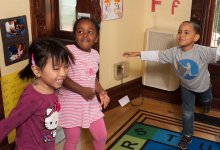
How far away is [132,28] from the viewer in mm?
2812

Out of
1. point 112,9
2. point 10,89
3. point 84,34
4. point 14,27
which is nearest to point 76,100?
point 84,34

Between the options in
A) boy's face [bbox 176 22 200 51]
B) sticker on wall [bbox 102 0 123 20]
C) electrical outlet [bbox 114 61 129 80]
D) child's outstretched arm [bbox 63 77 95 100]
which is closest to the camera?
child's outstretched arm [bbox 63 77 95 100]

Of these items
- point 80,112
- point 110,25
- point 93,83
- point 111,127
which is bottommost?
A: point 111,127

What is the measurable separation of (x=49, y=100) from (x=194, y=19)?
1.78 meters

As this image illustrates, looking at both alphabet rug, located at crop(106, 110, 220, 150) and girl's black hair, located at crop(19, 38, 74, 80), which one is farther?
alphabet rug, located at crop(106, 110, 220, 150)

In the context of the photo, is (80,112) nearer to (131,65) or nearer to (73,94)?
(73,94)

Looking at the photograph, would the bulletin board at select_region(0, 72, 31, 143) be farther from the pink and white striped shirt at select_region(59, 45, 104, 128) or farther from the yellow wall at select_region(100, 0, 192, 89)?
the yellow wall at select_region(100, 0, 192, 89)

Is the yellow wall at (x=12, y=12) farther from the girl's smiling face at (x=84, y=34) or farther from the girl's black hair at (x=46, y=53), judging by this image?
the girl's black hair at (x=46, y=53)

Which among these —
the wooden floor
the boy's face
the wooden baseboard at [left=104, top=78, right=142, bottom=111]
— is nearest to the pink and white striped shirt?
the wooden floor

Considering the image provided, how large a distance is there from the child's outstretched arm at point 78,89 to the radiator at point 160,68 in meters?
1.31

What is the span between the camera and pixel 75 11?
215 centimetres

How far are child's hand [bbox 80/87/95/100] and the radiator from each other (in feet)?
4.27

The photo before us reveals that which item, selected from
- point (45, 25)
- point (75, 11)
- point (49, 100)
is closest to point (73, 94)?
point (49, 100)

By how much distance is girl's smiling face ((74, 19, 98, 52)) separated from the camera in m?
1.63
